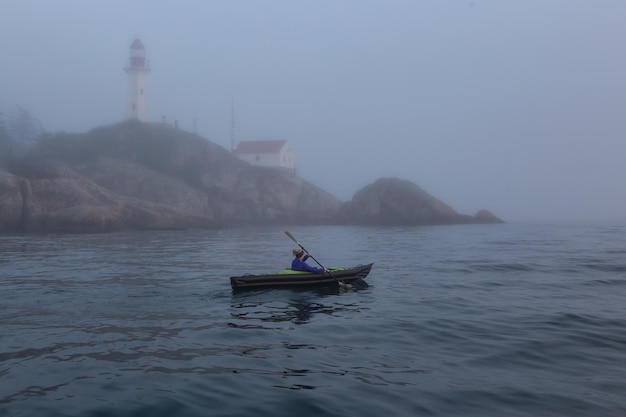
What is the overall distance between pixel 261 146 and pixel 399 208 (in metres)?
24.0

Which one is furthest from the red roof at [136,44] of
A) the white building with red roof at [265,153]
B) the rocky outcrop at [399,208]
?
the rocky outcrop at [399,208]

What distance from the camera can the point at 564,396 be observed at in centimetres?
778

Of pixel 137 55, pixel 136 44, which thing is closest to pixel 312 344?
pixel 137 55

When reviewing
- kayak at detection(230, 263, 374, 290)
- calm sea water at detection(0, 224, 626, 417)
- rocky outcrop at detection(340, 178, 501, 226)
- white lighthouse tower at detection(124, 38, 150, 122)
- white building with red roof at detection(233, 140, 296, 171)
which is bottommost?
calm sea water at detection(0, 224, 626, 417)

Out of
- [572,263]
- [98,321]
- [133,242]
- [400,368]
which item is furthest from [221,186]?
[400,368]

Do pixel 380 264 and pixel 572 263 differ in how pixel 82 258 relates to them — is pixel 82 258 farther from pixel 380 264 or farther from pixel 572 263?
pixel 572 263

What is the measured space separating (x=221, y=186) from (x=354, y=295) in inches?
1972

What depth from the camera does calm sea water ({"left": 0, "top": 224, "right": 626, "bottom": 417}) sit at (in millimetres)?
7668

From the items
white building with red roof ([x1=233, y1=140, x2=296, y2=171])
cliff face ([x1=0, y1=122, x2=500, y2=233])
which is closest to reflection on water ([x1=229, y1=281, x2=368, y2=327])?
cliff face ([x1=0, y1=122, x2=500, y2=233])

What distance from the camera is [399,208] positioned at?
2490 inches

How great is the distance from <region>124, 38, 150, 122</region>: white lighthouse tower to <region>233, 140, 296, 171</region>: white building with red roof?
566 inches

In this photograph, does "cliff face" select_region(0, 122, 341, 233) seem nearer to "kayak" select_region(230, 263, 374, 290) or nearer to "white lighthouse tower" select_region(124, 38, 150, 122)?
"white lighthouse tower" select_region(124, 38, 150, 122)

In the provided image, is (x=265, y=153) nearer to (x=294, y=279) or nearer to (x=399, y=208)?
(x=399, y=208)

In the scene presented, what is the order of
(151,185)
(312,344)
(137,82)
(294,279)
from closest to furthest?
(312,344), (294,279), (151,185), (137,82)
